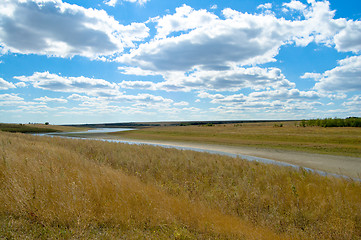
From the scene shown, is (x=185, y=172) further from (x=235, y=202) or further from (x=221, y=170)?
(x=235, y=202)

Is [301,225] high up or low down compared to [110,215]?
down

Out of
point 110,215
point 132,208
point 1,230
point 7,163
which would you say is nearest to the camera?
point 1,230

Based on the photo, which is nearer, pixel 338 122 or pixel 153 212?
pixel 153 212

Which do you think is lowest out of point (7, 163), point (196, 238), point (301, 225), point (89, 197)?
point (301, 225)

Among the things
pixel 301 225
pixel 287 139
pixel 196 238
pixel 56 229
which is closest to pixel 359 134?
pixel 287 139

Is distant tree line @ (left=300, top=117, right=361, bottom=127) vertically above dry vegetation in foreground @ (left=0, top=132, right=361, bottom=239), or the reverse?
distant tree line @ (left=300, top=117, right=361, bottom=127)

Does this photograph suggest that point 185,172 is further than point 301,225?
Yes

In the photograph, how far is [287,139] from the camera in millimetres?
32000

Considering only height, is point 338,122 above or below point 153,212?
above

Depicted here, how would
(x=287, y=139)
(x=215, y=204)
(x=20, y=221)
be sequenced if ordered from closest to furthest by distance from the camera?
(x=20, y=221) < (x=215, y=204) < (x=287, y=139)

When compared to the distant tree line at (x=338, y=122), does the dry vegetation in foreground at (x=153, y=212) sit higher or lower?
lower

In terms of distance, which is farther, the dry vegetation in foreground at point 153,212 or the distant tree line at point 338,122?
the distant tree line at point 338,122

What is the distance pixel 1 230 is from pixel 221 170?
9.06m

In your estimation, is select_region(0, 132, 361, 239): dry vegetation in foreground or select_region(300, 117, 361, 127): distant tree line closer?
select_region(0, 132, 361, 239): dry vegetation in foreground
